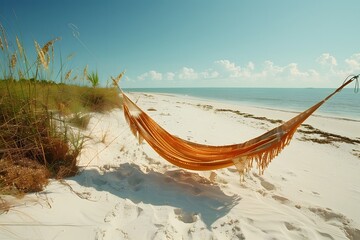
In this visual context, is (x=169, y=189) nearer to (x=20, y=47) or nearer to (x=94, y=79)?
(x=20, y=47)

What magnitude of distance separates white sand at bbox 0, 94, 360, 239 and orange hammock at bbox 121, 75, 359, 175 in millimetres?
238

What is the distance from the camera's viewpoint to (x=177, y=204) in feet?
6.25

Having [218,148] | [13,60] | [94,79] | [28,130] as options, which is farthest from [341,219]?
[94,79]

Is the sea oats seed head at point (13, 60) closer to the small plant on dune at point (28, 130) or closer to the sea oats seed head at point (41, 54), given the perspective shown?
the small plant on dune at point (28, 130)

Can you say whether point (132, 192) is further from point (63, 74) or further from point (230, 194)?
point (63, 74)

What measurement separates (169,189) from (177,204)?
0.92ft

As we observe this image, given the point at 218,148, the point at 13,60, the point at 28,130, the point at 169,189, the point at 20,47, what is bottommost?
the point at 169,189

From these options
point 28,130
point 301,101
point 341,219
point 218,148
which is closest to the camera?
point 341,219

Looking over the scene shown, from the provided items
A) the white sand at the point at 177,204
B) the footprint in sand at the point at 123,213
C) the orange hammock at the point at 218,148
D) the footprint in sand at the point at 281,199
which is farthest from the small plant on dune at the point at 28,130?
the footprint in sand at the point at 281,199

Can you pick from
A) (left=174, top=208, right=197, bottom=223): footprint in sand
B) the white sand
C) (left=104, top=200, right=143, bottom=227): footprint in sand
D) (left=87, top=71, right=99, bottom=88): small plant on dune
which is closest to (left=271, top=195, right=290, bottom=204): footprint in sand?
the white sand

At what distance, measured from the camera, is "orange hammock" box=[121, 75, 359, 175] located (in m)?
2.11

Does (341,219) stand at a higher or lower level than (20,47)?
lower

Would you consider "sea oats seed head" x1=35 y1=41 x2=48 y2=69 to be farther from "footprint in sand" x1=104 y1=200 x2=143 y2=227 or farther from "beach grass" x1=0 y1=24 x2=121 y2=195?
"footprint in sand" x1=104 y1=200 x2=143 y2=227

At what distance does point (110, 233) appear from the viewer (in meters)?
1.46
